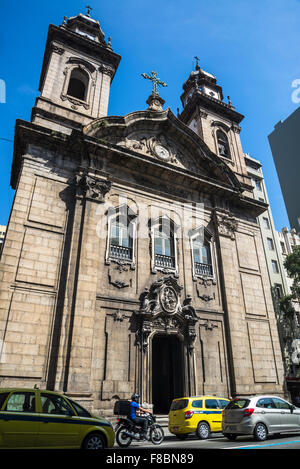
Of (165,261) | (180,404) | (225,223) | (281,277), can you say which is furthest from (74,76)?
(281,277)

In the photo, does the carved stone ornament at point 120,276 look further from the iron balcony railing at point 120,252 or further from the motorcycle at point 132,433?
the motorcycle at point 132,433

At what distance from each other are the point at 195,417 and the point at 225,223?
478 inches

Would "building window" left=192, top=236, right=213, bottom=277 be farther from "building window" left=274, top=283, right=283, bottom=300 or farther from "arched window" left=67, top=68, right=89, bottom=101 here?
"building window" left=274, top=283, right=283, bottom=300

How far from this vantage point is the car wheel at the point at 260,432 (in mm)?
9031

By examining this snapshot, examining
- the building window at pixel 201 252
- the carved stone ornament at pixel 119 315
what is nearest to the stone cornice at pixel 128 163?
the building window at pixel 201 252

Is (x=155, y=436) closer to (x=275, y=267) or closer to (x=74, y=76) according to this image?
(x=74, y=76)

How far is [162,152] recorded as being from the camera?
799 inches

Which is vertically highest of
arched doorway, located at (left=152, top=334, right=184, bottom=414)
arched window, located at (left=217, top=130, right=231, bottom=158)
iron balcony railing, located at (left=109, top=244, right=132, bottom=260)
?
arched window, located at (left=217, top=130, right=231, bottom=158)

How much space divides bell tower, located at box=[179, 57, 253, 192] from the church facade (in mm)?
3549

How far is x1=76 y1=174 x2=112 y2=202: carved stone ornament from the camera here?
15.9 m

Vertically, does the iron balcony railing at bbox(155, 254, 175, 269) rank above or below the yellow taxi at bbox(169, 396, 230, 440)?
above

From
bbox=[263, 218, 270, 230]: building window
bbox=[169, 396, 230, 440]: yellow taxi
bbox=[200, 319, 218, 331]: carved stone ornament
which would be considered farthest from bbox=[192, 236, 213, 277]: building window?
bbox=[263, 218, 270, 230]: building window

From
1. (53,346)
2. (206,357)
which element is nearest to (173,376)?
(206,357)
